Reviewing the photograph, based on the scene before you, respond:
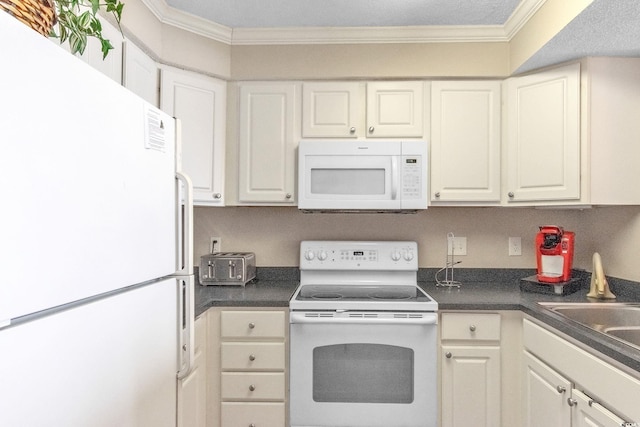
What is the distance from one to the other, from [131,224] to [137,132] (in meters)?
0.21

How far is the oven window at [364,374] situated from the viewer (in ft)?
6.38

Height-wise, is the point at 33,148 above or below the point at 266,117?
below

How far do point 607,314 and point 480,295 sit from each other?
1.81ft

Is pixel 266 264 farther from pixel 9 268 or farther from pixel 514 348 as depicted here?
pixel 9 268

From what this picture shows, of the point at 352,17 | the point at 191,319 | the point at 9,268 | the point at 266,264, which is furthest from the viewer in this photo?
the point at 266,264

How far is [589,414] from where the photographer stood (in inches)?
53.7

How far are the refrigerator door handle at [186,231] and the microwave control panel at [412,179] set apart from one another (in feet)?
4.48

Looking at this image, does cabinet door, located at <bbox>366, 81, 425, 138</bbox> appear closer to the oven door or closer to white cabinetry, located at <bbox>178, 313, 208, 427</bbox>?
the oven door

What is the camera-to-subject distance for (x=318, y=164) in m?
2.23

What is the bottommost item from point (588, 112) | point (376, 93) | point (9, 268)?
point (9, 268)

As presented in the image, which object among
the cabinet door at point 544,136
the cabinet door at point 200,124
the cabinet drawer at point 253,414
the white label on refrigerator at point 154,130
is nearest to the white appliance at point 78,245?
the white label on refrigerator at point 154,130

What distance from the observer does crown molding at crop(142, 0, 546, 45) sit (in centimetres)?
222

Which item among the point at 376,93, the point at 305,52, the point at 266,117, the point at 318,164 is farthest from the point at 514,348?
the point at 305,52

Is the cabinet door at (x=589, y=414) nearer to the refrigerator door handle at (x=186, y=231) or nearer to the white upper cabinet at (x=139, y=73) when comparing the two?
the refrigerator door handle at (x=186, y=231)
